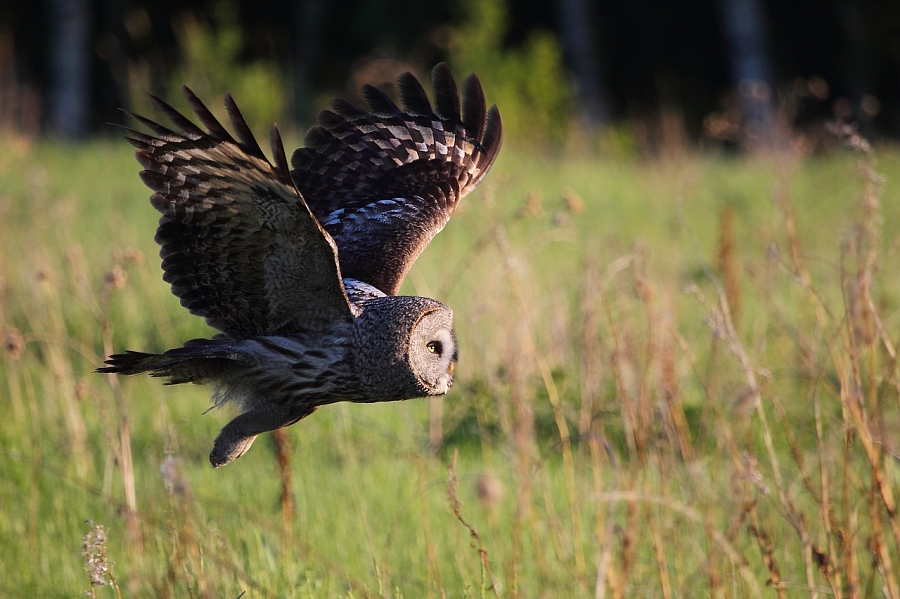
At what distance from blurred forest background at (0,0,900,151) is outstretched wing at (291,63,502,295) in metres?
8.85

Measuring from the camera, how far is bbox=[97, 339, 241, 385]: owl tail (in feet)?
10.9

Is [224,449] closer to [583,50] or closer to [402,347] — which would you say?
[402,347]

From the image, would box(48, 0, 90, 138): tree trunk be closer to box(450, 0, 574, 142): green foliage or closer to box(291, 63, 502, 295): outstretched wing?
box(450, 0, 574, 142): green foliage

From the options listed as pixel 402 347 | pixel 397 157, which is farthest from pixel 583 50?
pixel 402 347

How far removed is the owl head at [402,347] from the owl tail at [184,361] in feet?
1.59

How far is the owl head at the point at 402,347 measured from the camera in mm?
3242

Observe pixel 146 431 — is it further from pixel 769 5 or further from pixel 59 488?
pixel 769 5

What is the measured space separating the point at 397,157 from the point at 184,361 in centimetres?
161

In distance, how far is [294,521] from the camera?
407cm

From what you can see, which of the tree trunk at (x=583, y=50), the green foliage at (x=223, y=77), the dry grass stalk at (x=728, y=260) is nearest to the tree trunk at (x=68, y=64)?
the green foliage at (x=223, y=77)

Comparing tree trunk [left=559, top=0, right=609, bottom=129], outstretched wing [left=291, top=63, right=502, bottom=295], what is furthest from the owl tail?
tree trunk [left=559, top=0, right=609, bottom=129]

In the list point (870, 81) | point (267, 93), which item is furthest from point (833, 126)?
point (870, 81)

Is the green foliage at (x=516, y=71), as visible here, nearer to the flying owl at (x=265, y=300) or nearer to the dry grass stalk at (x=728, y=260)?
the dry grass stalk at (x=728, y=260)

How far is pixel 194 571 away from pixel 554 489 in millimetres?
2208
